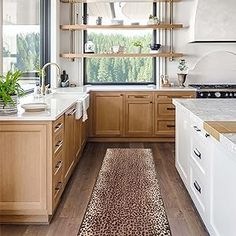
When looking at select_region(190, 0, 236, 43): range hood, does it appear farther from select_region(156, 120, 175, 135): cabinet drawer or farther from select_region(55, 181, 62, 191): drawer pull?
select_region(55, 181, 62, 191): drawer pull

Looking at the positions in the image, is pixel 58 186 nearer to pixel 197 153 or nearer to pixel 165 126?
pixel 197 153

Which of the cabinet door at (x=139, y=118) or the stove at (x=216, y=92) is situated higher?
the stove at (x=216, y=92)

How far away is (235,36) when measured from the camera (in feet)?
21.3

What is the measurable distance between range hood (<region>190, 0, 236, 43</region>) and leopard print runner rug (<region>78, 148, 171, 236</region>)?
2427mm

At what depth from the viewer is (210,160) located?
2.71m

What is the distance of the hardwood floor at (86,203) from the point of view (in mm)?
3041

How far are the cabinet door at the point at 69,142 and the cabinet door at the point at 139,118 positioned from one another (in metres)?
2.03

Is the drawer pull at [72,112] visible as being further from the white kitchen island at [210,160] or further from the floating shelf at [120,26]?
the floating shelf at [120,26]

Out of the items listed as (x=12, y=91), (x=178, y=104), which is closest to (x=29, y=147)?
(x=12, y=91)

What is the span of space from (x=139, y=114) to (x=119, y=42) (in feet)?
5.09

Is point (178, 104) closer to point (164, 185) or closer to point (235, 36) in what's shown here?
point (164, 185)

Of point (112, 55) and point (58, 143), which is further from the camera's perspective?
point (112, 55)

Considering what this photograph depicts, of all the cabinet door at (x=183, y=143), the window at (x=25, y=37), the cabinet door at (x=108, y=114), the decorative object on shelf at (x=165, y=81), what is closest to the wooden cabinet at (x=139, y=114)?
the cabinet door at (x=108, y=114)

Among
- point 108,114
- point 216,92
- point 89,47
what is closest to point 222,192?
point 216,92
